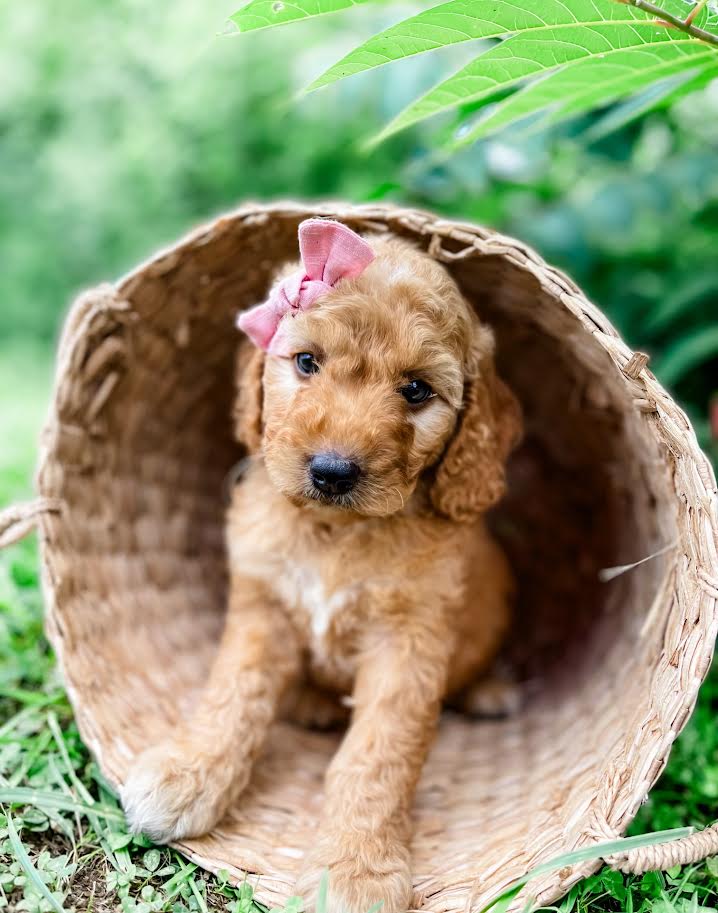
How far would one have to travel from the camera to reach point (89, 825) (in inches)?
83.0

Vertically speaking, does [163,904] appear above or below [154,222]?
below

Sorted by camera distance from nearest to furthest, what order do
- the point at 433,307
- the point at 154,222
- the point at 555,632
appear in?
the point at 433,307
the point at 555,632
the point at 154,222

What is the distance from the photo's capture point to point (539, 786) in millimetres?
2305

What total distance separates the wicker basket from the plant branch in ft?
1.88

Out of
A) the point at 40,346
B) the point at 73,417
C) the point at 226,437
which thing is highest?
the point at 73,417

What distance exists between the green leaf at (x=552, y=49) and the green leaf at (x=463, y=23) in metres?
0.02

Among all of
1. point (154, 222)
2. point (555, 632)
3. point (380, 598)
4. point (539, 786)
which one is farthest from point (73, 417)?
point (154, 222)

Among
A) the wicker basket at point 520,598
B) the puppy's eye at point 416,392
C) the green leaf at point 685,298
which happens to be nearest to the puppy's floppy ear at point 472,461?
the puppy's eye at point 416,392

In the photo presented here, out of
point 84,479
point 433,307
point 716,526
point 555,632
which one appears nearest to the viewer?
point 716,526

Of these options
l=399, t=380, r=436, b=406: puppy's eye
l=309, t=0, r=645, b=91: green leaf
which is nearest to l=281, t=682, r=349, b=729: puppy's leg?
l=399, t=380, r=436, b=406: puppy's eye

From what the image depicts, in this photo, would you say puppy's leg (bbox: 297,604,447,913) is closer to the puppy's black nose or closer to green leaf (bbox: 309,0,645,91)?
the puppy's black nose

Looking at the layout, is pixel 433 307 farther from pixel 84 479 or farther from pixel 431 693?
pixel 84 479

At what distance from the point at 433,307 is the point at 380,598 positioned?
0.75m

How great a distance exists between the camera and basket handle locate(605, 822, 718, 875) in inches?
69.8
